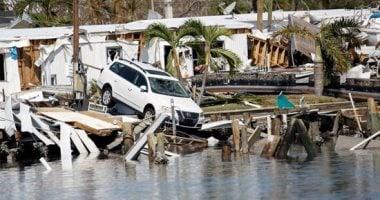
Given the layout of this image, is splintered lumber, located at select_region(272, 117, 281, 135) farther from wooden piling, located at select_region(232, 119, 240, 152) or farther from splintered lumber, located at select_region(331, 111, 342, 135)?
splintered lumber, located at select_region(331, 111, 342, 135)

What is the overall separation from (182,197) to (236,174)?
4.31m

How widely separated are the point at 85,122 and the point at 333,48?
12372 mm

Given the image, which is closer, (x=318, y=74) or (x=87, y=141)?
(x=87, y=141)

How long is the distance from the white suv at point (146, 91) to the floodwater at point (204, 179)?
3.31 meters

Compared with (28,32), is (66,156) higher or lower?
lower

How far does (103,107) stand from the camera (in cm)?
3944

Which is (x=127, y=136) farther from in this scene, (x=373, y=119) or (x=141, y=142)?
(x=373, y=119)

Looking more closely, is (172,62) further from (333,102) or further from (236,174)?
(236,174)

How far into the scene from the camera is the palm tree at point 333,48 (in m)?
44.2

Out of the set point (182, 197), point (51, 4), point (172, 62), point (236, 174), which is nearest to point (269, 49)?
point (172, 62)

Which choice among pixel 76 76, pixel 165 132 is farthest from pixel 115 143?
pixel 76 76

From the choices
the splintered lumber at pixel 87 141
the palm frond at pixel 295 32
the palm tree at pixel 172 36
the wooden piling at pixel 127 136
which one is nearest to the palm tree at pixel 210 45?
the palm tree at pixel 172 36

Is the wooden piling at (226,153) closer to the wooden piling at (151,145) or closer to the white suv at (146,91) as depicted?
the wooden piling at (151,145)

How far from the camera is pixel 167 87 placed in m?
38.9
